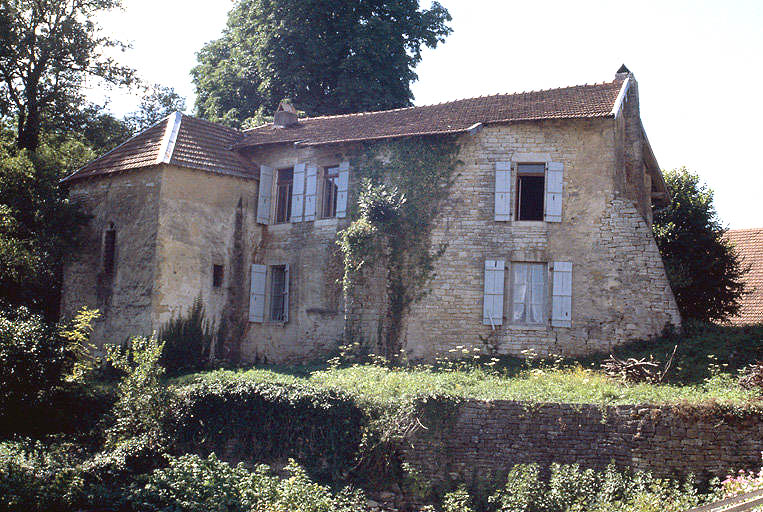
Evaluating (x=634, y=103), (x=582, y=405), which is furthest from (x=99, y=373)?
(x=634, y=103)

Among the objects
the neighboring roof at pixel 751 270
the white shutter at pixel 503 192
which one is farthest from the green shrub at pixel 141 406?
the neighboring roof at pixel 751 270

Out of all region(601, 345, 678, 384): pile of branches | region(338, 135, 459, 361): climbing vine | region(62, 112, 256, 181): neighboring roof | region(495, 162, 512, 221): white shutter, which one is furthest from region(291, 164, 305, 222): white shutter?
region(601, 345, 678, 384): pile of branches

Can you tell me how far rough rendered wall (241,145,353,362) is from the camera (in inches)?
778

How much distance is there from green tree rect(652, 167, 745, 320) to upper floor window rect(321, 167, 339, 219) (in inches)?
367

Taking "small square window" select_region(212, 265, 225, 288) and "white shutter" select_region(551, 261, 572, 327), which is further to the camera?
"small square window" select_region(212, 265, 225, 288)

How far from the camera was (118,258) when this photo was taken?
19.8 m

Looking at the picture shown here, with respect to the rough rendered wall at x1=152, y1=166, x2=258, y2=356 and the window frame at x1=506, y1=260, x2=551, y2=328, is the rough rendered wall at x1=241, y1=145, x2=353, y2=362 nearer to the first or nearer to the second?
the rough rendered wall at x1=152, y1=166, x2=258, y2=356

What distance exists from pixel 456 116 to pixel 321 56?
9330 mm

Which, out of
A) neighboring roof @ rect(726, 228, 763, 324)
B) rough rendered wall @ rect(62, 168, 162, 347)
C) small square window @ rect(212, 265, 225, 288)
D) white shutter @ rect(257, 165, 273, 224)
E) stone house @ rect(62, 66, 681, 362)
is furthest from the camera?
neighboring roof @ rect(726, 228, 763, 324)

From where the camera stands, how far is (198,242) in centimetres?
1983

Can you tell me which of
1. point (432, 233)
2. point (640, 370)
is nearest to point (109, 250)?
point (432, 233)

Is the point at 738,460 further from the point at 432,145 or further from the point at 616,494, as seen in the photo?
the point at 432,145

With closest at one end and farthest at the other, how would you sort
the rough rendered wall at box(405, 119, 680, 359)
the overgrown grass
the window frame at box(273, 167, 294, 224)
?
the overgrown grass, the rough rendered wall at box(405, 119, 680, 359), the window frame at box(273, 167, 294, 224)

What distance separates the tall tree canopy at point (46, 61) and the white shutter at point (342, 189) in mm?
11085
